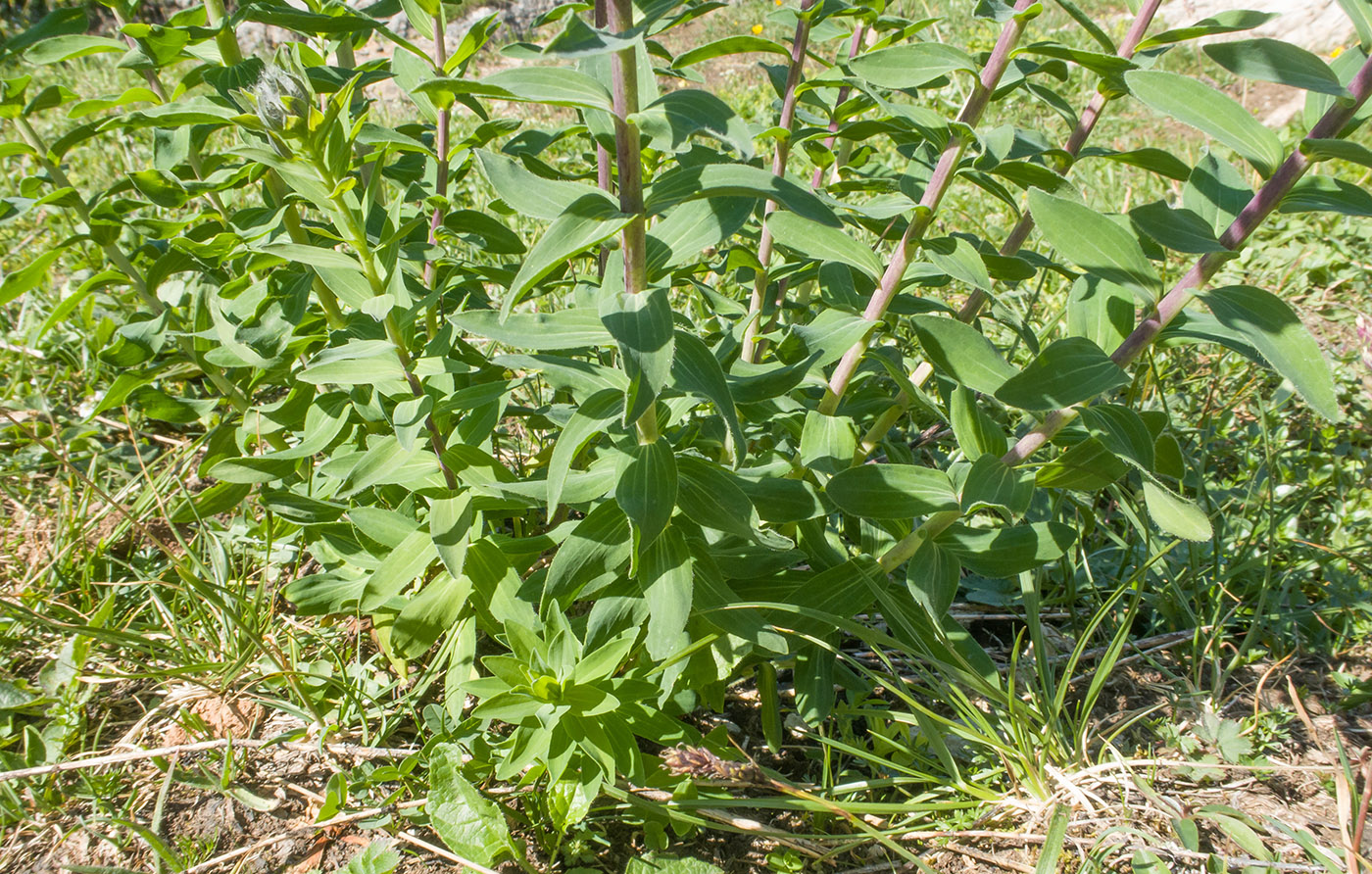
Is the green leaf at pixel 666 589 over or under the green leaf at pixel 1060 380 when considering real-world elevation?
under

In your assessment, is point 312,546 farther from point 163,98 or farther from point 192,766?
point 163,98

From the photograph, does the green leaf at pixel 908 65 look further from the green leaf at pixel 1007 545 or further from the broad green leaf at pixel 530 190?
the green leaf at pixel 1007 545

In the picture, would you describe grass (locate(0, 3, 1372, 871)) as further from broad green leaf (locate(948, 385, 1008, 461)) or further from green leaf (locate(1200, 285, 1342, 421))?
green leaf (locate(1200, 285, 1342, 421))

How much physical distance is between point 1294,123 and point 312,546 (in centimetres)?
575

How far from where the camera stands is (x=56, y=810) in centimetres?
208

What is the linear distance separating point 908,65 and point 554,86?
740mm

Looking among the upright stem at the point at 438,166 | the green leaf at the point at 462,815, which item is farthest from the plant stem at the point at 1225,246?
the upright stem at the point at 438,166

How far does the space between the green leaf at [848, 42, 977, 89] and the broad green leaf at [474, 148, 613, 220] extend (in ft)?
2.03

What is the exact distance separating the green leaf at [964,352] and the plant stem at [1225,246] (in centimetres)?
15

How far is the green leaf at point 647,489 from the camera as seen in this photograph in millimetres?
1537

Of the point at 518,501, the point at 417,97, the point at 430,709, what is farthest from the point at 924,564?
the point at 417,97

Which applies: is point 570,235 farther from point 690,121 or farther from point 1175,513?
point 1175,513

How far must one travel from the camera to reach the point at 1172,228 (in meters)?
1.40

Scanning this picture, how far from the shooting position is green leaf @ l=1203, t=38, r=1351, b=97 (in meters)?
1.26
